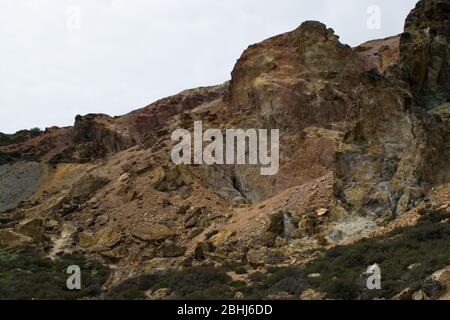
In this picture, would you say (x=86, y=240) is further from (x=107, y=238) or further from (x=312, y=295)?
(x=312, y=295)

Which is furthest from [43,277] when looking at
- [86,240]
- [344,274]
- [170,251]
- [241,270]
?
[344,274]

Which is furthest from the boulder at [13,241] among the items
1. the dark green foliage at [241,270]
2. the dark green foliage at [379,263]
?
the dark green foliage at [379,263]

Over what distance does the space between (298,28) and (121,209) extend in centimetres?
1688

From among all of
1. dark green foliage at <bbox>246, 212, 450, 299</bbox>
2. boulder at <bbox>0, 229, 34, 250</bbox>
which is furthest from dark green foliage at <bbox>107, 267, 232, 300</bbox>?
boulder at <bbox>0, 229, 34, 250</bbox>

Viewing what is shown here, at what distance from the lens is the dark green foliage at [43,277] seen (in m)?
20.4

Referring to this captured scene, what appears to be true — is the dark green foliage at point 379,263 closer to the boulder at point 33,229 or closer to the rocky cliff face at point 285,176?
the rocky cliff face at point 285,176

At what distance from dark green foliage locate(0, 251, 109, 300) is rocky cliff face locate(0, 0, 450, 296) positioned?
1042 millimetres

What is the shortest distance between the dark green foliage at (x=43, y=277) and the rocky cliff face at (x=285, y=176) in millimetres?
1042

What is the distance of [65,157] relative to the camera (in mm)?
53312

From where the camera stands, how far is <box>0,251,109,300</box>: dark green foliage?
20.4 meters

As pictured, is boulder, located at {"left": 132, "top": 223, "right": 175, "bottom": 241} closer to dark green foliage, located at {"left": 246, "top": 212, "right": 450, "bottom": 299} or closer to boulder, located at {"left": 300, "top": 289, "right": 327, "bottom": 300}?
dark green foliage, located at {"left": 246, "top": 212, "right": 450, "bottom": 299}
